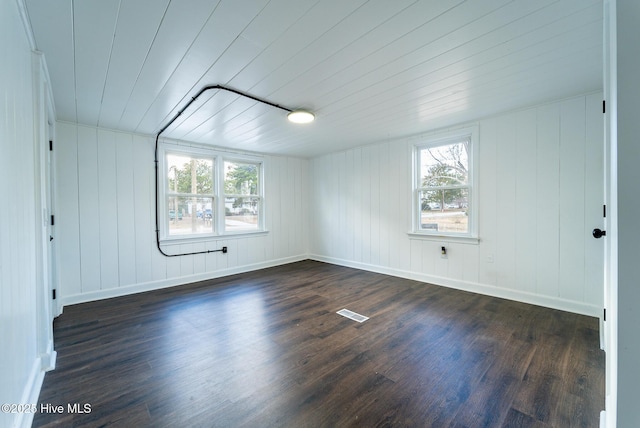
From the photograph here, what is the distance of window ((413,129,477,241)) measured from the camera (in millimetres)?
3768

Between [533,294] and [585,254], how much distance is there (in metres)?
0.70

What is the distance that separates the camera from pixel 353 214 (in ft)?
17.3

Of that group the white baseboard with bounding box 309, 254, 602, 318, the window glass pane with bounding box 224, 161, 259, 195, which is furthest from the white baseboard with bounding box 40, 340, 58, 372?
the white baseboard with bounding box 309, 254, 602, 318

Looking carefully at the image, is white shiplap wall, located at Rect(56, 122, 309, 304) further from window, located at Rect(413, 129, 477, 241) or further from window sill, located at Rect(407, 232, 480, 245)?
window, located at Rect(413, 129, 477, 241)

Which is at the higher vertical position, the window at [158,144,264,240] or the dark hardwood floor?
the window at [158,144,264,240]

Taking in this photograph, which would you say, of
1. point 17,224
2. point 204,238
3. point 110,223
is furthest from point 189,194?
point 17,224

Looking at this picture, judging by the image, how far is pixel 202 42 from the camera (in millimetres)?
1804

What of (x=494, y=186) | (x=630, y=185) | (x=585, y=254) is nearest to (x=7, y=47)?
(x=630, y=185)

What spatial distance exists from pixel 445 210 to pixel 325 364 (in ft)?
9.82

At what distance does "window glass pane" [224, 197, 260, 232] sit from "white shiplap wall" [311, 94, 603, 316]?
2590 millimetres

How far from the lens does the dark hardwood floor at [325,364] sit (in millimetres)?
1581

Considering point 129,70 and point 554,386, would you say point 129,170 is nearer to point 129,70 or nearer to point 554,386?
point 129,70

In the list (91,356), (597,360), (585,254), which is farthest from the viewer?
(585,254)

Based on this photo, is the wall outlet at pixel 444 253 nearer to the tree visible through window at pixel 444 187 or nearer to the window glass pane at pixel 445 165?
the tree visible through window at pixel 444 187
